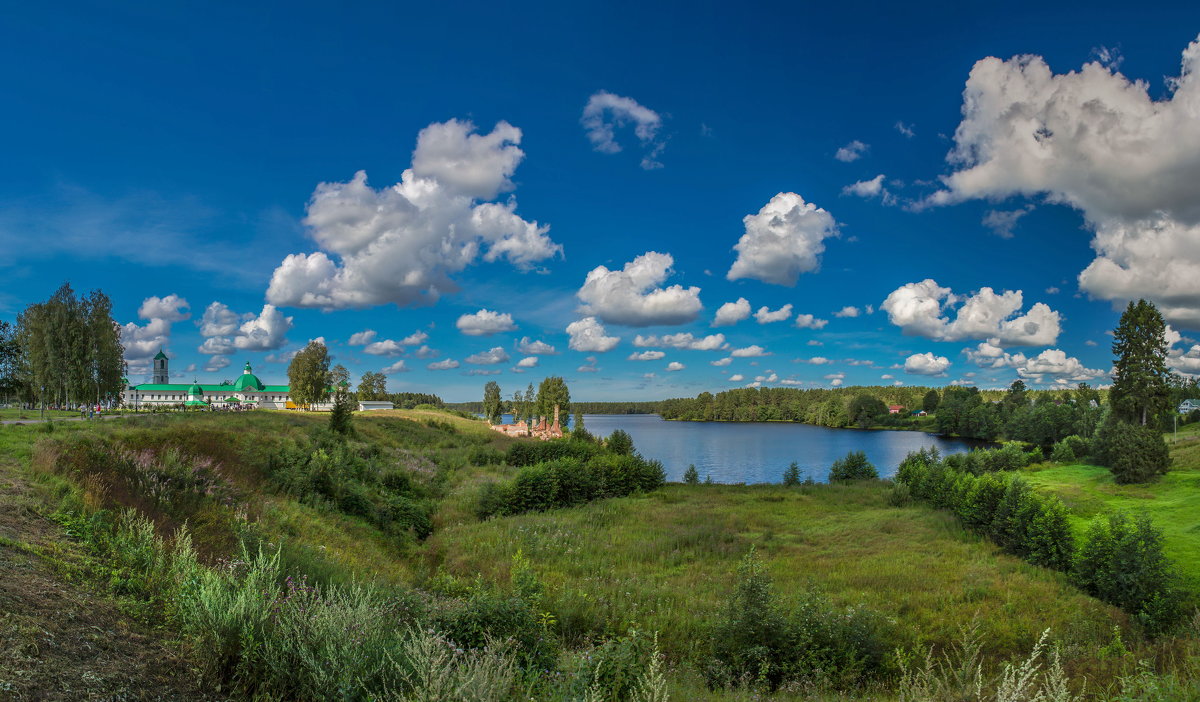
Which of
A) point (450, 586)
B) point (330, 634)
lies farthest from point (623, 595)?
point (330, 634)

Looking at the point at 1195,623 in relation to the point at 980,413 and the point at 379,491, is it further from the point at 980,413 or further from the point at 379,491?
the point at 980,413

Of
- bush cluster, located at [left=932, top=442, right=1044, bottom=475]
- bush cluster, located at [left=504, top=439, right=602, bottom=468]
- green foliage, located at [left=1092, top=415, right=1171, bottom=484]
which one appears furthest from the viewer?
bush cluster, located at [left=504, top=439, right=602, bottom=468]

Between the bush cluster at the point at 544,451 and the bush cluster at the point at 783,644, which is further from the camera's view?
the bush cluster at the point at 544,451

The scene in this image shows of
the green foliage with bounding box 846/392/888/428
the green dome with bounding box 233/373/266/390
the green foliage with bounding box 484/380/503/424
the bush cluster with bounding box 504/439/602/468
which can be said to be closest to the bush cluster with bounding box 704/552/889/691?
the bush cluster with bounding box 504/439/602/468

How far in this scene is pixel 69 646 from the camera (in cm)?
393

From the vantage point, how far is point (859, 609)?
28.8ft

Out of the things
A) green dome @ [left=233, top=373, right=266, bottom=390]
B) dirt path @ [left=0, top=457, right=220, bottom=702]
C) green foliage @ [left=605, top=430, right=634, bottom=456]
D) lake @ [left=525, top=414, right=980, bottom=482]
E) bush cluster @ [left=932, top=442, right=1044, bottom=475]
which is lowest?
lake @ [left=525, top=414, right=980, bottom=482]

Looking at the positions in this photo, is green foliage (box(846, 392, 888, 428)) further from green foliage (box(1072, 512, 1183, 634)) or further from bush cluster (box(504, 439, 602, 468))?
green foliage (box(1072, 512, 1183, 634))

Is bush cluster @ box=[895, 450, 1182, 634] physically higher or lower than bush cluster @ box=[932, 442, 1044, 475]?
higher

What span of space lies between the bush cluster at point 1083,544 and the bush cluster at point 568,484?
15999 mm

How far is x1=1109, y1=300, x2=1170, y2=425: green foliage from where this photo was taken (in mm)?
46562

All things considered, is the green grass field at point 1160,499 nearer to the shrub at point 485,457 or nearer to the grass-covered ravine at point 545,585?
the grass-covered ravine at point 545,585

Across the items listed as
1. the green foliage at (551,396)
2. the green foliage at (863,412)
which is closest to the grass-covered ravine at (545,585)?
the green foliage at (551,396)

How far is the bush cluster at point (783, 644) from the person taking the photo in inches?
303
